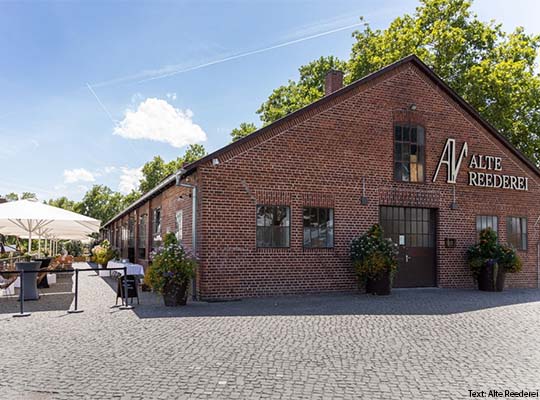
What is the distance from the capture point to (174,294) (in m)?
10.9

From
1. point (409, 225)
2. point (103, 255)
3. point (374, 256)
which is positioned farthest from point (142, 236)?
point (374, 256)

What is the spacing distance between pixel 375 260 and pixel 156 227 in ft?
29.8

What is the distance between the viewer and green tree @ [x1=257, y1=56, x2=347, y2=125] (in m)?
33.5

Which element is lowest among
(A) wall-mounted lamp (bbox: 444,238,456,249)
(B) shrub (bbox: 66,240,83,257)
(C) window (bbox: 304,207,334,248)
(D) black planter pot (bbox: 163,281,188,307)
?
(B) shrub (bbox: 66,240,83,257)

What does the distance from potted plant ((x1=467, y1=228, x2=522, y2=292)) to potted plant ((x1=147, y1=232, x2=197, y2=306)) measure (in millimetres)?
9040

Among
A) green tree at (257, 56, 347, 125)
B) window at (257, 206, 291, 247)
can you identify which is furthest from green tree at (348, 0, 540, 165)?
window at (257, 206, 291, 247)

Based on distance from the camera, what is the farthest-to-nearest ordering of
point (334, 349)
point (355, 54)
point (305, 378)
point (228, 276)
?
point (355, 54), point (228, 276), point (334, 349), point (305, 378)

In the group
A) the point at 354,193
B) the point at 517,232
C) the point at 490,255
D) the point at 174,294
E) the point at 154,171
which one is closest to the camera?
the point at 174,294

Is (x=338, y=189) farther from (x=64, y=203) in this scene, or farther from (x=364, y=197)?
(x=64, y=203)

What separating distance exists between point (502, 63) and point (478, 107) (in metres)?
2.32

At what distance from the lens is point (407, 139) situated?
14.8 m

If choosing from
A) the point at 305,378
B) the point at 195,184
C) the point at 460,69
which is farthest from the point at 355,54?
the point at 305,378

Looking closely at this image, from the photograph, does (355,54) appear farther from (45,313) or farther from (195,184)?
(45,313)

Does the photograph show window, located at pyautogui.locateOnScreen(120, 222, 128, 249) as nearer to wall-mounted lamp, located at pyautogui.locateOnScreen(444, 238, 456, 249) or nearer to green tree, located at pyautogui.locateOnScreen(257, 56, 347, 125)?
green tree, located at pyautogui.locateOnScreen(257, 56, 347, 125)
